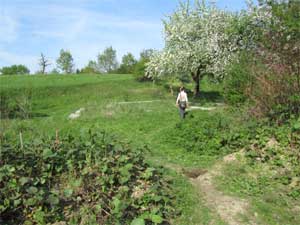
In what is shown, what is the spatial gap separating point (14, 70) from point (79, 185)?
79773 mm

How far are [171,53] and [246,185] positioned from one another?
1909 centimetres

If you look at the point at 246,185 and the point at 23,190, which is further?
the point at 246,185

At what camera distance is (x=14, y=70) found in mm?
77375

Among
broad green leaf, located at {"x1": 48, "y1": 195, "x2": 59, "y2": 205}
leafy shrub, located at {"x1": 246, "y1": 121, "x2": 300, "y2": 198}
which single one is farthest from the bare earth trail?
broad green leaf, located at {"x1": 48, "y1": 195, "x2": 59, "y2": 205}

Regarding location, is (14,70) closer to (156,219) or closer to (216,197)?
(216,197)

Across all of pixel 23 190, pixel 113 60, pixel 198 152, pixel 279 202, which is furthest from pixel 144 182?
pixel 113 60

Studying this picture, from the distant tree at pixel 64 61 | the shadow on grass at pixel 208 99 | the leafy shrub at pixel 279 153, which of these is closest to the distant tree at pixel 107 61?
the distant tree at pixel 64 61

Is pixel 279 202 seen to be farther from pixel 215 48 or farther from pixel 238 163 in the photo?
pixel 215 48

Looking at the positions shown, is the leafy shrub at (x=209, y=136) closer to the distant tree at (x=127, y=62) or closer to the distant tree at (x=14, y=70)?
the distant tree at (x=127, y=62)

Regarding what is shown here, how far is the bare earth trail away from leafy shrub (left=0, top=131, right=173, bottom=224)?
2.19 ft

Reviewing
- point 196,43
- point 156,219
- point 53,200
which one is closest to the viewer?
point 156,219

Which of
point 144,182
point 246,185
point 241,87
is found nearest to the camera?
point 144,182

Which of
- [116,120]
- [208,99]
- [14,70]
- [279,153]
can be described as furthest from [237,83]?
[14,70]

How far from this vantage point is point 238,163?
669 cm
